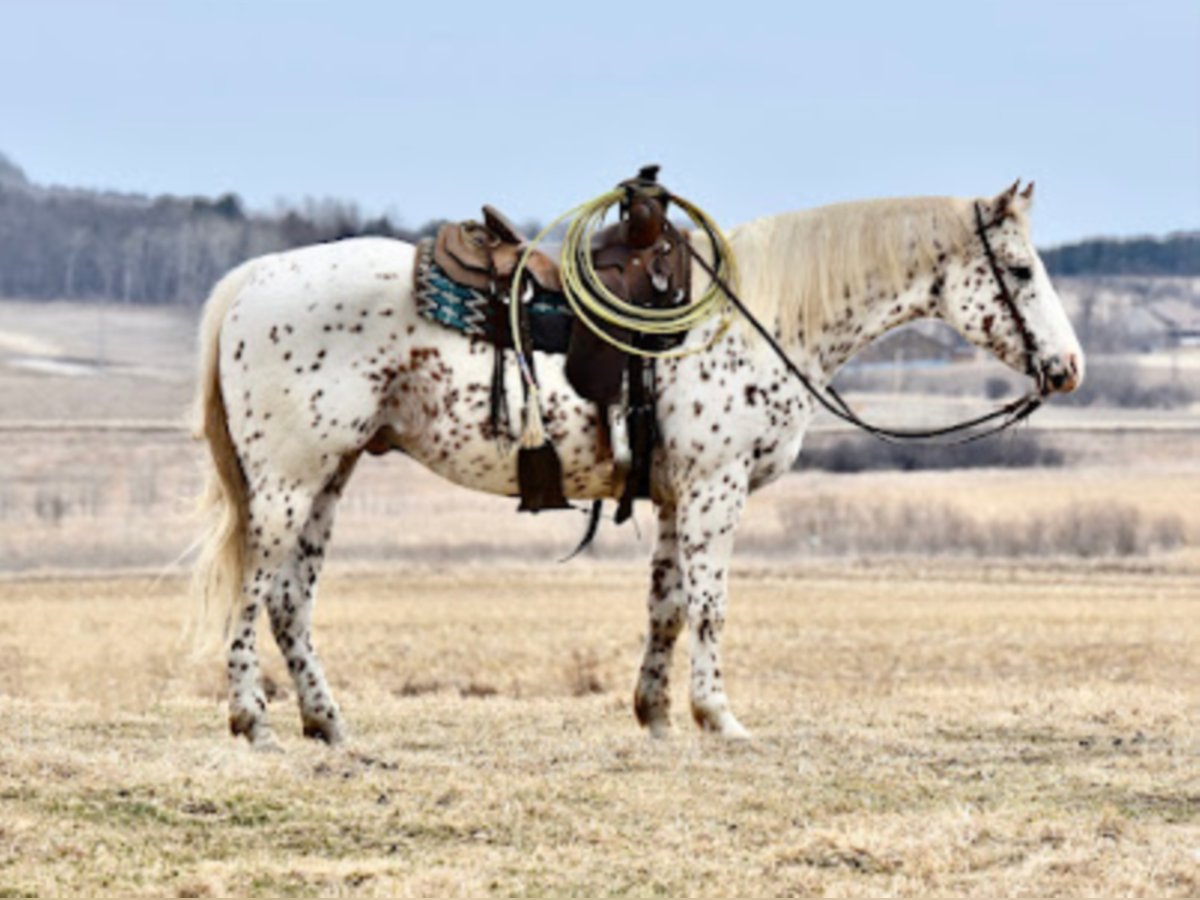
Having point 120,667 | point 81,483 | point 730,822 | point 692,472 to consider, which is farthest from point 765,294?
point 81,483

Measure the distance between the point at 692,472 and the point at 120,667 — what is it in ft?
35.5

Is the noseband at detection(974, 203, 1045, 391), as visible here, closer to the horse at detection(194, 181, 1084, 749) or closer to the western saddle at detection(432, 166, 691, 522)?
the horse at detection(194, 181, 1084, 749)

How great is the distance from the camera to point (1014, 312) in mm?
11844

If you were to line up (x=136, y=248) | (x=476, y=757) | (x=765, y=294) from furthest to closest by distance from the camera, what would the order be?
(x=136, y=248), (x=765, y=294), (x=476, y=757)

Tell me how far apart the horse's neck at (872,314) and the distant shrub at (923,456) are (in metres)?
44.2

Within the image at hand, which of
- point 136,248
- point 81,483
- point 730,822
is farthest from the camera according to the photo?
point 136,248

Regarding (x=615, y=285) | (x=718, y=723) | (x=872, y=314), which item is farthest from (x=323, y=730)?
(x=872, y=314)

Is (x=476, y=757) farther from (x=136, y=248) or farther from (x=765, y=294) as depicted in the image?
(x=136, y=248)

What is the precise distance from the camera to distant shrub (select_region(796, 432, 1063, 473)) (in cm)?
5734

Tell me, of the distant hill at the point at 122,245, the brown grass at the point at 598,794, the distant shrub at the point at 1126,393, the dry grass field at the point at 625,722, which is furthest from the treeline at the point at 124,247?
the brown grass at the point at 598,794

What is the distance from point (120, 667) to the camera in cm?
2105

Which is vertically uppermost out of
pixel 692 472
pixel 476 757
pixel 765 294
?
pixel 765 294

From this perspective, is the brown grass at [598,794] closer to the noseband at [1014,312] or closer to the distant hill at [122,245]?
the noseband at [1014,312]

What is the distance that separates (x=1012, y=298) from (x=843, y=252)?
0.93m
